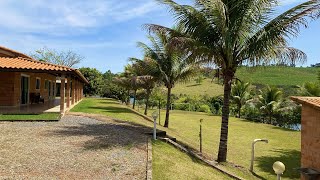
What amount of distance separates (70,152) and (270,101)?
90.4 ft

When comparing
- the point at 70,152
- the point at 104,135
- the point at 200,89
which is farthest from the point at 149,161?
the point at 200,89

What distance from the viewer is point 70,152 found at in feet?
30.7

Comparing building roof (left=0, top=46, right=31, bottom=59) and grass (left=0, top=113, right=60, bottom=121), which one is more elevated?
building roof (left=0, top=46, right=31, bottom=59)

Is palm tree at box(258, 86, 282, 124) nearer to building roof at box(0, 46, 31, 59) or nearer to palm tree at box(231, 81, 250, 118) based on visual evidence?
palm tree at box(231, 81, 250, 118)

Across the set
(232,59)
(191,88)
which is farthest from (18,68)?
(191,88)

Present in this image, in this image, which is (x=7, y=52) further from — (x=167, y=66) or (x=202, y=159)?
(x=202, y=159)

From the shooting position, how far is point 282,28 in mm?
11562

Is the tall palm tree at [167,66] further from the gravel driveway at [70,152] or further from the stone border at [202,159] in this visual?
the stone border at [202,159]

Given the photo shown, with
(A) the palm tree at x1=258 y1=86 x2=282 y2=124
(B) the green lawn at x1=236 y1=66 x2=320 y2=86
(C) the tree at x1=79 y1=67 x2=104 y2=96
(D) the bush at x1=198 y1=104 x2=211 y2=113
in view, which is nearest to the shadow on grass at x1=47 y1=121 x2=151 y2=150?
(A) the palm tree at x1=258 y1=86 x2=282 y2=124

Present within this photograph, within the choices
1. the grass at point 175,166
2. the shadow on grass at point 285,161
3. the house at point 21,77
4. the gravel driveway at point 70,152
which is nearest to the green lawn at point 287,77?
the shadow on grass at point 285,161

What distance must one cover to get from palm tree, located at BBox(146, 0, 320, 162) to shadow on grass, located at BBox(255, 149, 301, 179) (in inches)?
90.8

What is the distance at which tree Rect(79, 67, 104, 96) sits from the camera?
187ft

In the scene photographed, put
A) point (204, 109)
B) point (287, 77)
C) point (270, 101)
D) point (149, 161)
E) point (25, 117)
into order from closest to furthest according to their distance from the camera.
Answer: point (149, 161) < point (25, 117) < point (270, 101) < point (204, 109) < point (287, 77)

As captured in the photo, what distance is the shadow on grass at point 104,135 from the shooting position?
1054cm
